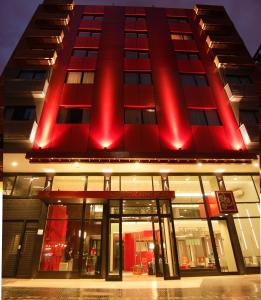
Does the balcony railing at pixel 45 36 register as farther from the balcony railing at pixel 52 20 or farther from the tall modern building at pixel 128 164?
the balcony railing at pixel 52 20

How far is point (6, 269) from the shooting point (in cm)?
1100

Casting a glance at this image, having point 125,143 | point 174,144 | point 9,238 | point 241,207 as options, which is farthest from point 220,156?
point 9,238

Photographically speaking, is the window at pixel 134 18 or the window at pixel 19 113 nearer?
the window at pixel 19 113

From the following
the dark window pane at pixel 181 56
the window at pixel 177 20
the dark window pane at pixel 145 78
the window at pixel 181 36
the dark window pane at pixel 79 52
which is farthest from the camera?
the window at pixel 177 20

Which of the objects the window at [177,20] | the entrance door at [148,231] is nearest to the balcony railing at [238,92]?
the entrance door at [148,231]

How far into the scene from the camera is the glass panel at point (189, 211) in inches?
486

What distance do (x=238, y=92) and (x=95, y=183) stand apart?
10.1 meters

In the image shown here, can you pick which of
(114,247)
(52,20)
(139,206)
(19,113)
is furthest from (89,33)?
(114,247)

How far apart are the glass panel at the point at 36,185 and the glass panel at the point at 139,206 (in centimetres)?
455

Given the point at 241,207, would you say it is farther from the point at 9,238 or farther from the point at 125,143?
the point at 9,238

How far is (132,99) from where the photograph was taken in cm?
1455

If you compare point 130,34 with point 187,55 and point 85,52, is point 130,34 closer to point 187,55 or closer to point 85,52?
point 85,52

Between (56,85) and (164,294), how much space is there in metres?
12.9

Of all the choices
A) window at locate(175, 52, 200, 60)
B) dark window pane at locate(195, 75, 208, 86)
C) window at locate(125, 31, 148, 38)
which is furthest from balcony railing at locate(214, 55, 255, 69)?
window at locate(125, 31, 148, 38)
